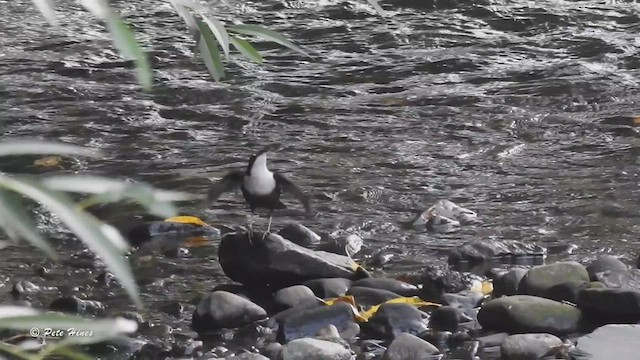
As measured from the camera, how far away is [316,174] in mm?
5652

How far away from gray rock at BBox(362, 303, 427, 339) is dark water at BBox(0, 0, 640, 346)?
613 mm

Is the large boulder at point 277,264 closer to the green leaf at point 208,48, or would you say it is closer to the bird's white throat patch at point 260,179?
the bird's white throat patch at point 260,179

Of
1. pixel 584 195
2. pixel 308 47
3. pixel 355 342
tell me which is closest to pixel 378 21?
pixel 308 47

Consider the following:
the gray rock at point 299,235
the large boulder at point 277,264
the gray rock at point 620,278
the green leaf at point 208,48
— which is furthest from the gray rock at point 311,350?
the green leaf at point 208,48

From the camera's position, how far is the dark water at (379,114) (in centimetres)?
492

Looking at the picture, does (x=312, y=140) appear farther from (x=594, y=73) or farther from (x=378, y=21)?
(x=378, y=21)

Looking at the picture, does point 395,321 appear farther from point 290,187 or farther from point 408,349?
point 290,187

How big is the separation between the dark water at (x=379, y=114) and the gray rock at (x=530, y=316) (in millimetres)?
708

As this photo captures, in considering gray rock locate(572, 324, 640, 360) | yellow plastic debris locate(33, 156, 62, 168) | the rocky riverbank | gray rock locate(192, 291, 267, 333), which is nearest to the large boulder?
the rocky riverbank

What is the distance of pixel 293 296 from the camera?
3.95 metres

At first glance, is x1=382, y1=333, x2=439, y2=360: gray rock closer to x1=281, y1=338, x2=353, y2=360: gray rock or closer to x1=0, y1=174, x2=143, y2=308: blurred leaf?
x1=281, y1=338, x2=353, y2=360: gray rock

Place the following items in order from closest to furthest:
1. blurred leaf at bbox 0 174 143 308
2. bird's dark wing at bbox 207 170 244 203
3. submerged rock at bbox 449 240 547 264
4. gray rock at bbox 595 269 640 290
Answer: blurred leaf at bbox 0 174 143 308 → gray rock at bbox 595 269 640 290 → submerged rock at bbox 449 240 547 264 → bird's dark wing at bbox 207 170 244 203

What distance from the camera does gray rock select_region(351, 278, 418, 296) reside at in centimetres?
406

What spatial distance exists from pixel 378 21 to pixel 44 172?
399cm
